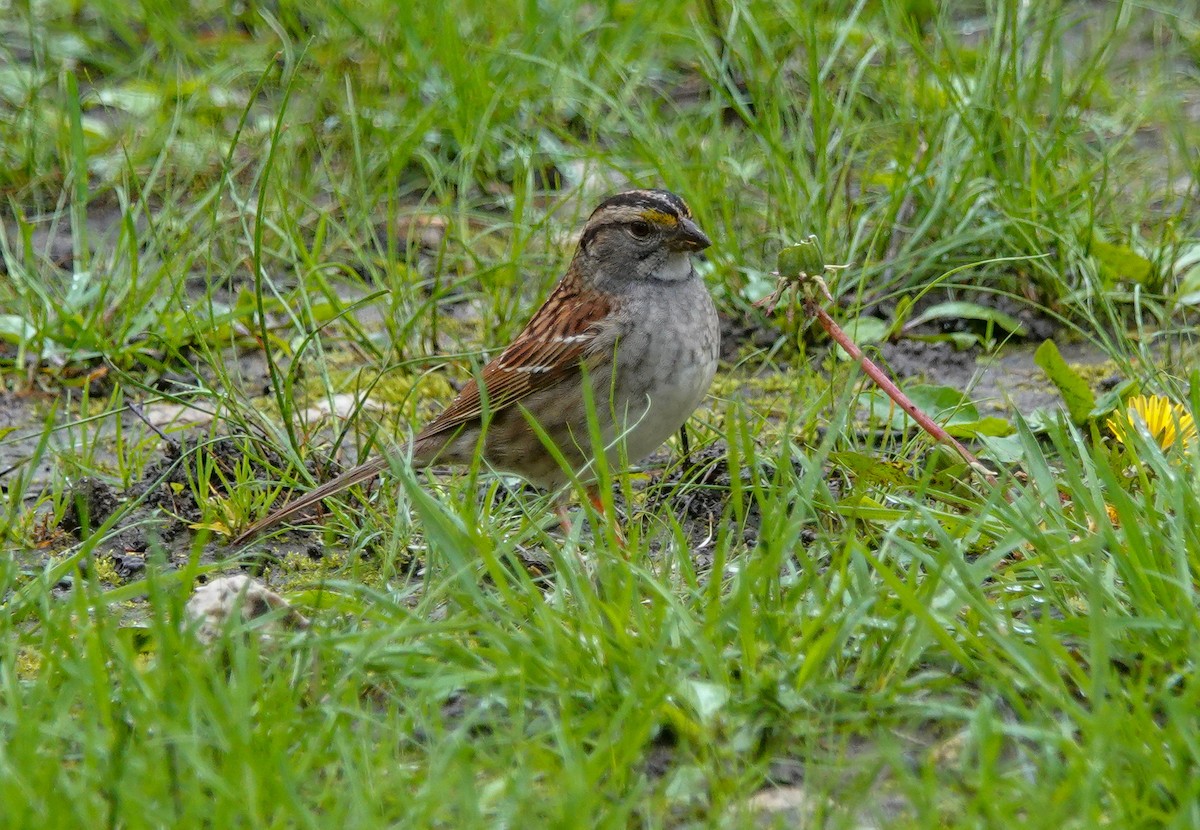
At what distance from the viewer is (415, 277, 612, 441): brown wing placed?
158 inches

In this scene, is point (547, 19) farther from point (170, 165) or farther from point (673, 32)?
point (170, 165)

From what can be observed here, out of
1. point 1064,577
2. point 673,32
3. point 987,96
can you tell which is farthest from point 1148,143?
point 1064,577

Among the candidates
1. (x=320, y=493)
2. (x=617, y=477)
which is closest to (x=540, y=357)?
(x=617, y=477)

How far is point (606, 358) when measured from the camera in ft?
13.0

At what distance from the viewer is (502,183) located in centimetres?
568

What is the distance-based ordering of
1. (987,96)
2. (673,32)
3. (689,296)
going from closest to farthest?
1. (689,296)
2. (987,96)
3. (673,32)

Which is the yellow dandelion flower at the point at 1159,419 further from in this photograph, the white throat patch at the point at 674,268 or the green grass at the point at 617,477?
the white throat patch at the point at 674,268

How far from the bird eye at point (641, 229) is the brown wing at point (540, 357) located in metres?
0.20

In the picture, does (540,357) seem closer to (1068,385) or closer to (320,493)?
(320,493)

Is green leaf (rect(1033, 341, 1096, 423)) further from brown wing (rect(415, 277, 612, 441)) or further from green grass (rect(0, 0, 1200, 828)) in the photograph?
brown wing (rect(415, 277, 612, 441))

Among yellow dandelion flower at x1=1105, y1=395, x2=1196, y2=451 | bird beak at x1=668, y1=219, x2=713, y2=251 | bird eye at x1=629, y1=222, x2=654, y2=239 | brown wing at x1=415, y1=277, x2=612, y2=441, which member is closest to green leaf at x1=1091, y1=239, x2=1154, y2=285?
yellow dandelion flower at x1=1105, y1=395, x2=1196, y2=451

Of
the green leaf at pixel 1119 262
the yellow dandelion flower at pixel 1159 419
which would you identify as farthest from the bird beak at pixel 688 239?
the green leaf at pixel 1119 262

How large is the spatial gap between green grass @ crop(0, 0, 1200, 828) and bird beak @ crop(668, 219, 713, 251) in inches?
14.3

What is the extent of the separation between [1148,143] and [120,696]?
4.55m
